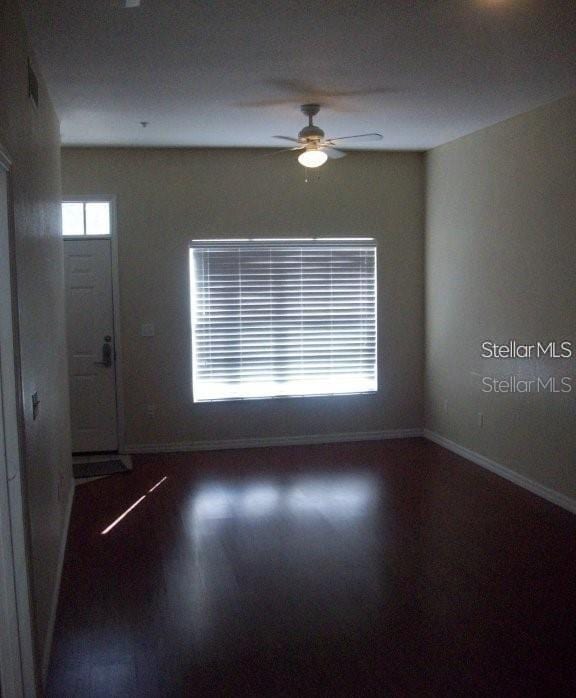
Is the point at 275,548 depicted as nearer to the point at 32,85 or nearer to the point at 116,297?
the point at 32,85

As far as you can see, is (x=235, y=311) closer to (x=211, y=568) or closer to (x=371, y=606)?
(x=211, y=568)

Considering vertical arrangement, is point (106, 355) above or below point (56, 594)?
above

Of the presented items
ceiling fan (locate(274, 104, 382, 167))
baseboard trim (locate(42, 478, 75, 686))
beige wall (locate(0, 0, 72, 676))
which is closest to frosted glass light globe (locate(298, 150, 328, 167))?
ceiling fan (locate(274, 104, 382, 167))

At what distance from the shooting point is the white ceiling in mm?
3125

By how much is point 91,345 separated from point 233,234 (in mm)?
1674

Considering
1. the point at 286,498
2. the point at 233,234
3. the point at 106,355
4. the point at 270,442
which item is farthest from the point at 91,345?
the point at 286,498

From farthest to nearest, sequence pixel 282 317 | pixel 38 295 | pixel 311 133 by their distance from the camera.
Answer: pixel 282 317 < pixel 311 133 < pixel 38 295

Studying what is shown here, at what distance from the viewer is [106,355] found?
20.6ft

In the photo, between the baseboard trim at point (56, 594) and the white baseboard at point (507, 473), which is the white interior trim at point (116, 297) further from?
the white baseboard at point (507, 473)

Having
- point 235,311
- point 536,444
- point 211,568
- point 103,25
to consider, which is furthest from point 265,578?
point 235,311

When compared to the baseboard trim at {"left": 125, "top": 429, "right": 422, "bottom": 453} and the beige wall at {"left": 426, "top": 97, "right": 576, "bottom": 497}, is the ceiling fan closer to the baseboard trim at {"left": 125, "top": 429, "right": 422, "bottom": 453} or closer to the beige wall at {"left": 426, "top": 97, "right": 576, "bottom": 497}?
the beige wall at {"left": 426, "top": 97, "right": 576, "bottom": 497}

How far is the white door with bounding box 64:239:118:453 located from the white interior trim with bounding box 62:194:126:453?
0.04m

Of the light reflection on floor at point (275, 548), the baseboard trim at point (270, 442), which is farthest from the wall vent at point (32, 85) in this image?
the baseboard trim at point (270, 442)

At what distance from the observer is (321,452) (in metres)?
6.34
